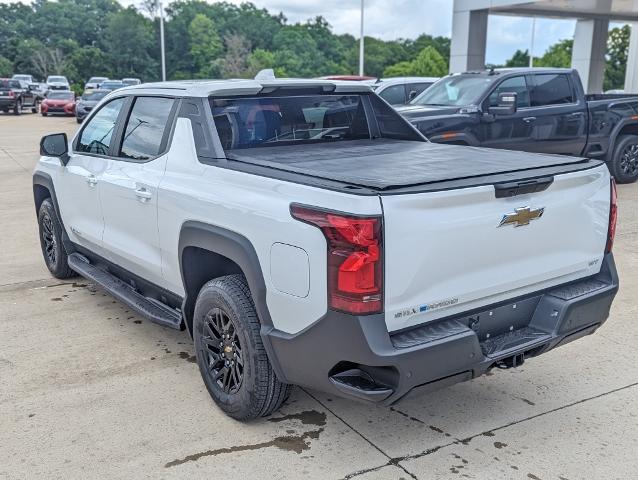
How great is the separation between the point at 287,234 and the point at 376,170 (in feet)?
2.28

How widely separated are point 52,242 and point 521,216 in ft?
14.8

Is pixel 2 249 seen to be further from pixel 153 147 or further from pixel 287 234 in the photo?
pixel 287 234

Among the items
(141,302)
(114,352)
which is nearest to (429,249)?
(141,302)

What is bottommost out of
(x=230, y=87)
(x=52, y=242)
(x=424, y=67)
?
(x=52, y=242)

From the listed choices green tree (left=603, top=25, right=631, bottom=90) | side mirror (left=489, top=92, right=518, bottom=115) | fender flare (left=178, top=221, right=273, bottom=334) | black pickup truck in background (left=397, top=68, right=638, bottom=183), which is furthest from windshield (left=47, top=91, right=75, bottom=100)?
green tree (left=603, top=25, right=631, bottom=90)

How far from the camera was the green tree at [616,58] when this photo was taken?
6794 cm

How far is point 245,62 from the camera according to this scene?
81.1 metres

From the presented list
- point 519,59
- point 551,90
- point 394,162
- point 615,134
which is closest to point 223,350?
point 394,162

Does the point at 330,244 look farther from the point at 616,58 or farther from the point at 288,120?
the point at 616,58

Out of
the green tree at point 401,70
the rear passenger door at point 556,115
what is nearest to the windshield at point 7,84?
the rear passenger door at point 556,115

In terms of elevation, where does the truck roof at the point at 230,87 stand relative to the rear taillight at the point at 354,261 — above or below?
above

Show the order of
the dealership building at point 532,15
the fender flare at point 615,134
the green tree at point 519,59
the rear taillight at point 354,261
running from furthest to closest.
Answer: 1. the green tree at point 519,59
2. the dealership building at point 532,15
3. the fender flare at point 615,134
4. the rear taillight at point 354,261

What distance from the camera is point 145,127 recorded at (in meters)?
4.54

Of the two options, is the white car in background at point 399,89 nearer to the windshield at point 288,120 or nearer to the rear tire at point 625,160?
the rear tire at point 625,160
